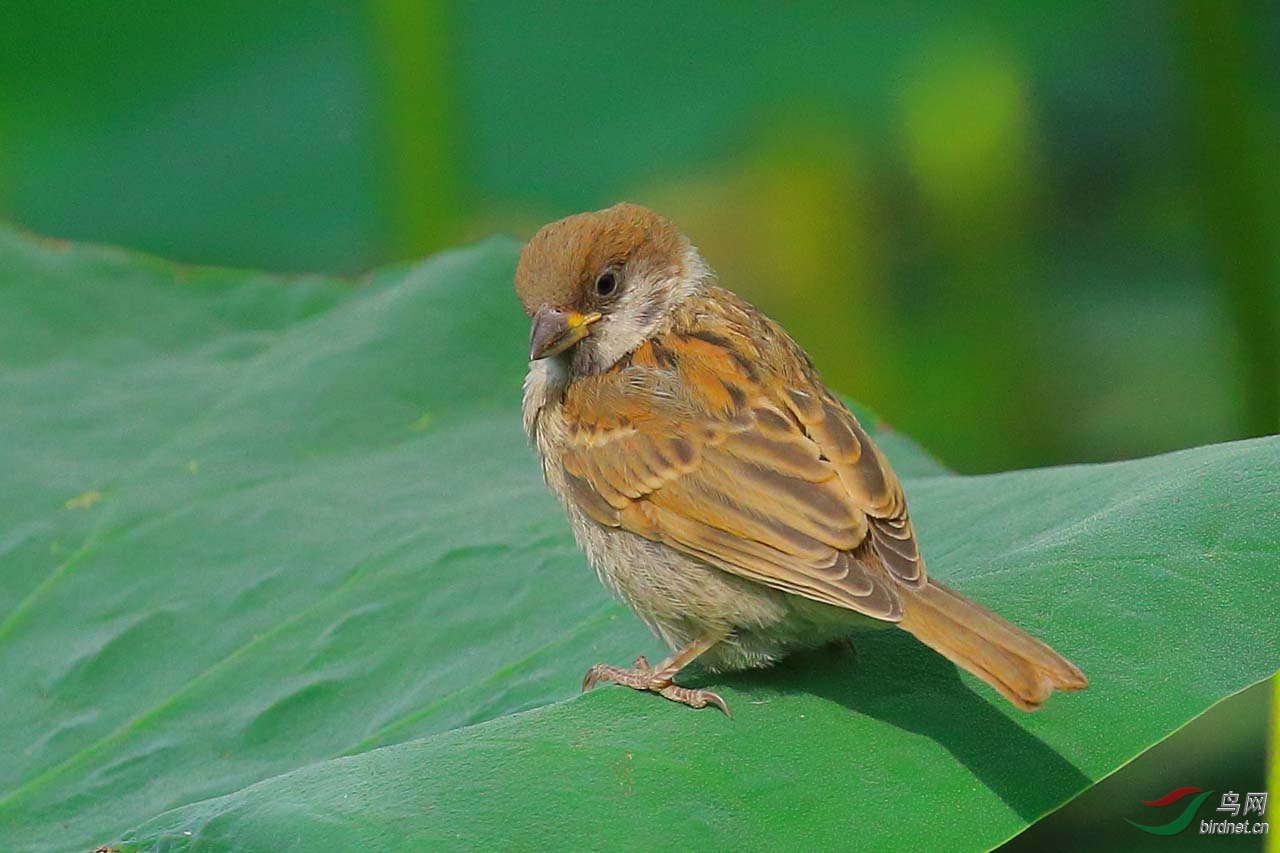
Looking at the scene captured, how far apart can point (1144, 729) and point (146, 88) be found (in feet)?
12.8

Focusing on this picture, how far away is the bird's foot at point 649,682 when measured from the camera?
268 centimetres

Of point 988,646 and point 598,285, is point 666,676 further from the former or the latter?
point 598,285

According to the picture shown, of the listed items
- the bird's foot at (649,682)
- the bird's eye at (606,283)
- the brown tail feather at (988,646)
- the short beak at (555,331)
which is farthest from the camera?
the bird's eye at (606,283)

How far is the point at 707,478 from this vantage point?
10.2 ft

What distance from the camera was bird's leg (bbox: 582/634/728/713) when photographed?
8.82 ft

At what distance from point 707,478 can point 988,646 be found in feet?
2.55

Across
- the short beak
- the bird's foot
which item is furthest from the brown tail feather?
the short beak

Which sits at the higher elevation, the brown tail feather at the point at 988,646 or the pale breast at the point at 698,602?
the pale breast at the point at 698,602

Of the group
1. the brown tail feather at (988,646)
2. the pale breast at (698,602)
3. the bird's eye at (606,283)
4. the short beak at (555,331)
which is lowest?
the brown tail feather at (988,646)

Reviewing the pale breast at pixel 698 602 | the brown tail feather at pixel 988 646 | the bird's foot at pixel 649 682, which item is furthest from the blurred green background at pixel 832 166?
the brown tail feather at pixel 988 646

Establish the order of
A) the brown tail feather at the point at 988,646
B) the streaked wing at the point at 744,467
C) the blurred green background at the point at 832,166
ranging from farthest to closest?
the blurred green background at the point at 832,166 → the streaked wing at the point at 744,467 → the brown tail feather at the point at 988,646

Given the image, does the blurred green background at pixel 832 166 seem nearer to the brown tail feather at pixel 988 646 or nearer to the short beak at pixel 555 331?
the short beak at pixel 555 331

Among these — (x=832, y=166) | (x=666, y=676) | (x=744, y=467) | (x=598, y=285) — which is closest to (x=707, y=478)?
(x=744, y=467)

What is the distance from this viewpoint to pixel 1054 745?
7.86 ft
